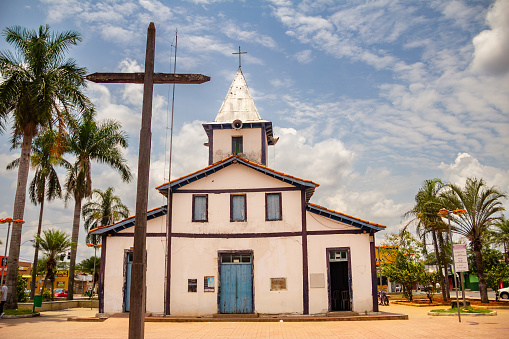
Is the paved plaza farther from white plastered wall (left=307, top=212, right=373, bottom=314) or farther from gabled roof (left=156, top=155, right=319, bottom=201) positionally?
gabled roof (left=156, top=155, right=319, bottom=201)

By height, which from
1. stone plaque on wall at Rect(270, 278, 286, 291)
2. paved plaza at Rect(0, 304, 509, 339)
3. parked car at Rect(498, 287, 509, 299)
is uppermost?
stone plaque on wall at Rect(270, 278, 286, 291)

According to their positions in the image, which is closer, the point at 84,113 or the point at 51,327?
the point at 51,327

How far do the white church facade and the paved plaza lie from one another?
210 centimetres

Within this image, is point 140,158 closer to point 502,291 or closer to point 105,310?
point 105,310

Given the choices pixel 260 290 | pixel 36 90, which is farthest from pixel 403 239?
pixel 36 90

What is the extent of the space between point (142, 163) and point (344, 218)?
46.9ft

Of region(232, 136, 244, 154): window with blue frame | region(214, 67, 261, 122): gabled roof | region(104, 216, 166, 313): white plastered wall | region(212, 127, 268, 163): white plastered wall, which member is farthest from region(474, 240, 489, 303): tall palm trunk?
region(104, 216, 166, 313): white plastered wall

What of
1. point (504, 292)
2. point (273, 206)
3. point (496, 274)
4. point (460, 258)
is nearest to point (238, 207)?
point (273, 206)

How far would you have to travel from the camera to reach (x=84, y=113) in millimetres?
23672

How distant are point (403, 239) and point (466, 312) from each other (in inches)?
464

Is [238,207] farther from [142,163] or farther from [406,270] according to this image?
[406,270]

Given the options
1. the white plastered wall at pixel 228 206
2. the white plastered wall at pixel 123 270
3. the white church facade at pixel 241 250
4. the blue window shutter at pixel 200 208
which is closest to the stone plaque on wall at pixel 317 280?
the white church facade at pixel 241 250

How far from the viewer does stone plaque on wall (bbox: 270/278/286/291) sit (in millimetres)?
21219

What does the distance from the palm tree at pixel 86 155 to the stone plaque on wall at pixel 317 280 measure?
703 inches
